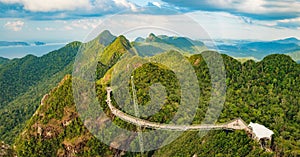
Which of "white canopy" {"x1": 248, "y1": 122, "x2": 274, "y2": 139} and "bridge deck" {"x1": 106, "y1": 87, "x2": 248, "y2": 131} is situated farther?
"bridge deck" {"x1": 106, "y1": 87, "x2": 248, "y2": 131}

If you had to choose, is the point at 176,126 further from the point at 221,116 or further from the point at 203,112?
the point at 221,116

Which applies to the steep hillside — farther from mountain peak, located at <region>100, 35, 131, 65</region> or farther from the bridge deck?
mountain peak, located at <region>100, 35, 131, 65</region>

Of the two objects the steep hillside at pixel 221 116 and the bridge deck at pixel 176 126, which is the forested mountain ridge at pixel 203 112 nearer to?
the steep hillside at pixel 221 116

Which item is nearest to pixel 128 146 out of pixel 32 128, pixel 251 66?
pixel 32 128

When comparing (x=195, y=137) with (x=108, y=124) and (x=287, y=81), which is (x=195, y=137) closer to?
(x=108, y=124)

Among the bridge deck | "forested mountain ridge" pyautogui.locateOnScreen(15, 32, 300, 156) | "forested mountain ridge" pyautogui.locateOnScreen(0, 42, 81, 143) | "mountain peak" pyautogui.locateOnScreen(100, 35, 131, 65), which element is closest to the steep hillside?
"forested mountain ridge" pyautogui.locateOnScreen(15, 32, 300, 156)

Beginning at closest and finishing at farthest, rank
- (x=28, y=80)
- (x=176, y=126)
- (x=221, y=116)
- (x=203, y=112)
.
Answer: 1. (x=176, y=126)
2. (x=221, y=116)
3. (x=203, y=112)
4. (x=28, y=80)

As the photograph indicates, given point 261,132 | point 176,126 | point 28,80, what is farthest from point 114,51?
point 28,80

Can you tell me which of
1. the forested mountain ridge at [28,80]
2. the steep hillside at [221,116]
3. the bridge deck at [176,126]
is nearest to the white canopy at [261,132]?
the steep hillside at [221,116]
